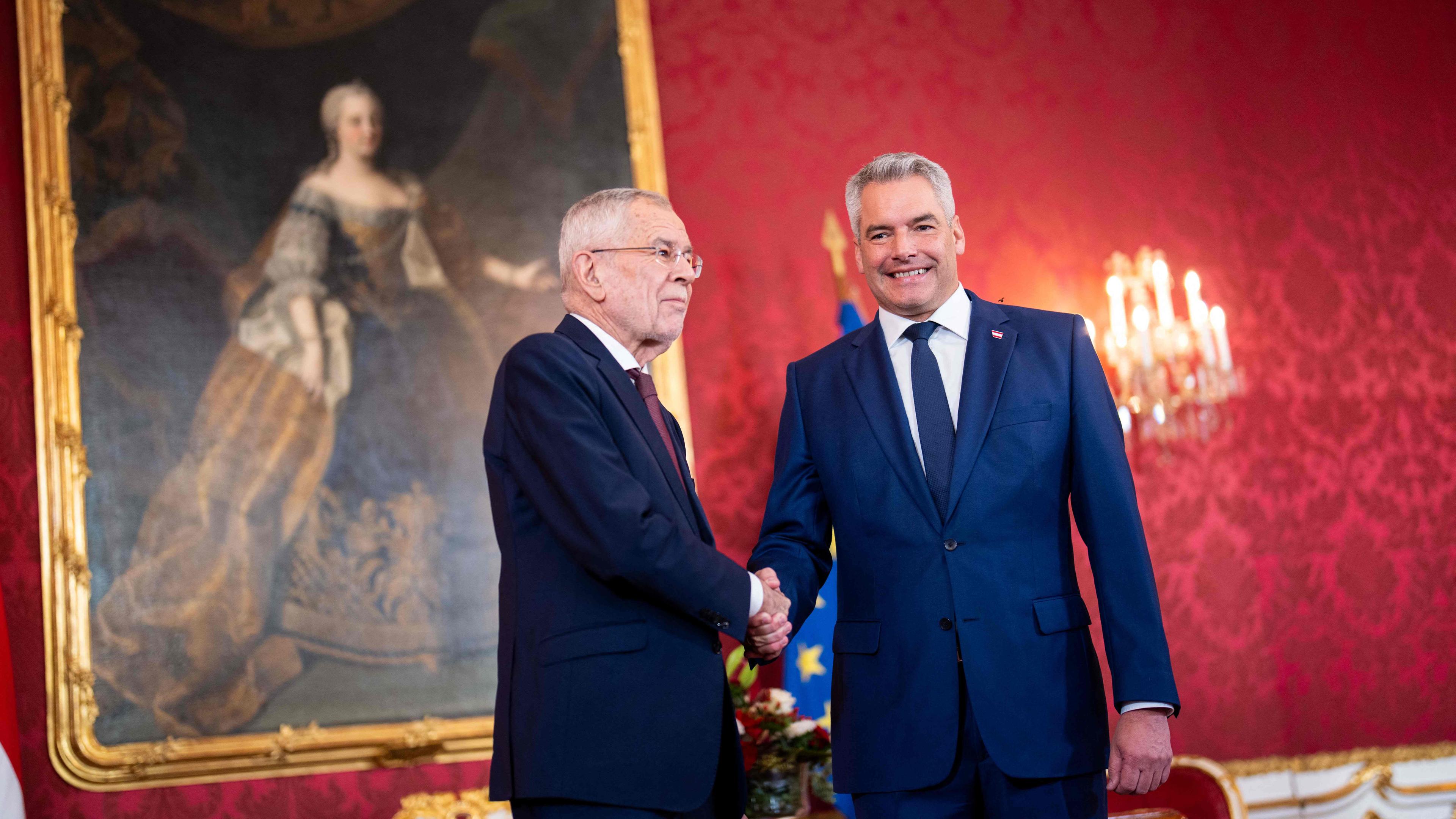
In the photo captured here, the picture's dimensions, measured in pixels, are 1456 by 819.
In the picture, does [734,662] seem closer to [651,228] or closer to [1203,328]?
[651,228]

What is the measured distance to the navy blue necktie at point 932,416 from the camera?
7.09ft

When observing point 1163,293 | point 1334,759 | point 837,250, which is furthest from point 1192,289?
point 1334,759

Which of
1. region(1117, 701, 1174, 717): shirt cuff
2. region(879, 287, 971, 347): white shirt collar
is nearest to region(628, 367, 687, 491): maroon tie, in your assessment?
region(879, 287, 971, 347): white shirt collar

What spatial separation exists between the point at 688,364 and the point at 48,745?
2.58 metres

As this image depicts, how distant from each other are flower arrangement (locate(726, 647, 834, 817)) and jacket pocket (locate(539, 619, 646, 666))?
147 centimetres

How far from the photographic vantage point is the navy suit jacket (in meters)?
1.86

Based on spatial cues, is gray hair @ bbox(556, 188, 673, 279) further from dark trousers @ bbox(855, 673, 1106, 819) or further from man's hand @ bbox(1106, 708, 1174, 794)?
man's hand @ bbox(1106, 708, 1174, 794)

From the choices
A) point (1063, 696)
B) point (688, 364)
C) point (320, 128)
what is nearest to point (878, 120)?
point (688, 364)

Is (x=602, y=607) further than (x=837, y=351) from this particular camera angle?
No

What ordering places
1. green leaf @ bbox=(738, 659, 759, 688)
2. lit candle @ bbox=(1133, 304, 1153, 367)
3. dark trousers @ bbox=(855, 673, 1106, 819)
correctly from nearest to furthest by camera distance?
dark trousers @ bbox=(855, 673, 1106, 819) → green leaf @ bbox=(738, 659, 759, 688) → lit candle @ bbox=(1133, 304, 1153, 367)

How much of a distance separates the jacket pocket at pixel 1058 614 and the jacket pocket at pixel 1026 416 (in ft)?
1.12

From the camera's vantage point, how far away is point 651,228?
2.37 m

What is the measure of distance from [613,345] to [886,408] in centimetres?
58

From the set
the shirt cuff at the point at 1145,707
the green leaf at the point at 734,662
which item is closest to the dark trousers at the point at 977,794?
the shirt cuff at the point at 1145,707
